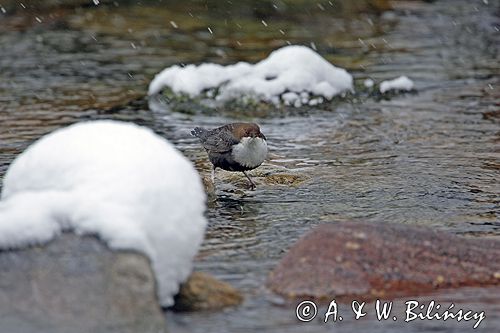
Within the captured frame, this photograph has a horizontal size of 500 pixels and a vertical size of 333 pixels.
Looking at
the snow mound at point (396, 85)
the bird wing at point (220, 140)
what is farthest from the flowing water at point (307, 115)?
the bird wing at point (220, 140)

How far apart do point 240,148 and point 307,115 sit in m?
3.47

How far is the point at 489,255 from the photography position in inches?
244

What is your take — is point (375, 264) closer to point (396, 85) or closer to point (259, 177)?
point (259, 177)

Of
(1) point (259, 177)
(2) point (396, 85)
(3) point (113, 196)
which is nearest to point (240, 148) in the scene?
(1) point (259, 177)

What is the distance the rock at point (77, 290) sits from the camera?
16.2 feet

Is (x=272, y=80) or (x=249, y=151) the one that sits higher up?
(x=249, y=151)

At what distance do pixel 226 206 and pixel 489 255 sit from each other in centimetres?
267

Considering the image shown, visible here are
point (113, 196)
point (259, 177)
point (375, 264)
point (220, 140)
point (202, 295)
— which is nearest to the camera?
point (113, 196)

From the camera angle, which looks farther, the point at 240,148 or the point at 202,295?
the point at 240,148

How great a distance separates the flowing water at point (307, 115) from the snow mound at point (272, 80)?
0.30 meters

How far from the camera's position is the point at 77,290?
16.4 feet

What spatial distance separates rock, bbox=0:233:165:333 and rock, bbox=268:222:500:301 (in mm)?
1122

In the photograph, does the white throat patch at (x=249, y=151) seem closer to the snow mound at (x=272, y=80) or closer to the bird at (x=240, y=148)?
the bird at (x=240, y=148)

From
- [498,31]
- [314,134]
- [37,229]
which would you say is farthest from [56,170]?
[498,31]
